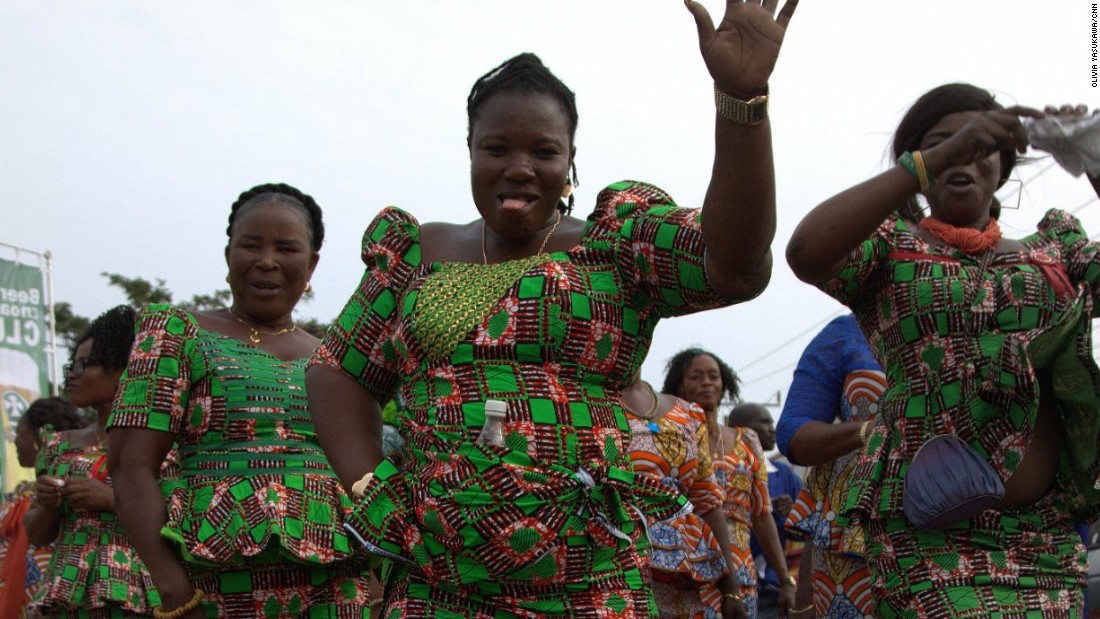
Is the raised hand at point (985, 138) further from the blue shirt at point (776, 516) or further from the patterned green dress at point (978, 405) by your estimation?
the blue shirt at point (776, 516)

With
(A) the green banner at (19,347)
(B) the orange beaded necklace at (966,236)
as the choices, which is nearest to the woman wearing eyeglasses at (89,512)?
(B) the orange beaded necklace at (966,236)

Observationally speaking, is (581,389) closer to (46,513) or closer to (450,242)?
(450,242)

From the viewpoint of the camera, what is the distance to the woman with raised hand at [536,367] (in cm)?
281

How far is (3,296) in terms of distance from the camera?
18.4m

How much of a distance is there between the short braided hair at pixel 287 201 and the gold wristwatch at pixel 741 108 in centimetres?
285

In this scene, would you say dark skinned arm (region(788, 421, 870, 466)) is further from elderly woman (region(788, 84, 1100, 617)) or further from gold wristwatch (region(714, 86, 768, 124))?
gold wristwatch (region(714, 86, 768, 124))

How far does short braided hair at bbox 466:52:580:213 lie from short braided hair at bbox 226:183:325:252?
6.12 ft

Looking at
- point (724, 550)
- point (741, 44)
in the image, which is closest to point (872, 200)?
point (741, 44)

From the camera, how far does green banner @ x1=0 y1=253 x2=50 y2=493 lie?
1753cm

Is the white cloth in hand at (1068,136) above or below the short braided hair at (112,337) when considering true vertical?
below

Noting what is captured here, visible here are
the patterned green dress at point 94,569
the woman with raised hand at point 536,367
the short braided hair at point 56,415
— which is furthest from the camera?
the short braided hair at point 56,415

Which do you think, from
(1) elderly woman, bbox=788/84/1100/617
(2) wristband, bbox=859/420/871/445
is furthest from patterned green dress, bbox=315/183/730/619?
(2) wristband, bbox=859/420/871/445

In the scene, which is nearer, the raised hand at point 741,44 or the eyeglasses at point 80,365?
the raised hand at point 741,44

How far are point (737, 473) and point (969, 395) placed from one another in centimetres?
461
